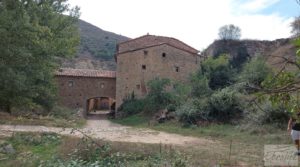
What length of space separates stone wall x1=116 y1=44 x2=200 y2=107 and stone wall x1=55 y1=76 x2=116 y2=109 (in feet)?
5.74

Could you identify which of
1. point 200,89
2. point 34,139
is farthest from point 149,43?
point 34,139

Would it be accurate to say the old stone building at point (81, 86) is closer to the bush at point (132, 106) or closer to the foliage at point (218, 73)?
the bush at point (132, 106)

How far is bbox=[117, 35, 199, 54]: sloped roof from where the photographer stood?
31.0 meters

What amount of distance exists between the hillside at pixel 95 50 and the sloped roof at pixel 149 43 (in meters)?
20.3

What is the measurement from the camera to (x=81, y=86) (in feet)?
107

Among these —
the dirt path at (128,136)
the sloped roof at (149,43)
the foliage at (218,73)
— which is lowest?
the dirt path at (128,136)

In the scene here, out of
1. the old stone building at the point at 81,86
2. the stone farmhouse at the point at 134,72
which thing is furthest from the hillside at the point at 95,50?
the stone farmhouse at the point at 134,72

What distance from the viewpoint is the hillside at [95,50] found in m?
56.6

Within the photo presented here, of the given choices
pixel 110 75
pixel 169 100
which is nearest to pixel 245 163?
pixel 169 100

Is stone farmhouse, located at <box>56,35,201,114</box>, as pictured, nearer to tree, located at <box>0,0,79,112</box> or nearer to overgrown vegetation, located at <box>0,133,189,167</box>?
tree, located at <box>0,0,79,112</box>

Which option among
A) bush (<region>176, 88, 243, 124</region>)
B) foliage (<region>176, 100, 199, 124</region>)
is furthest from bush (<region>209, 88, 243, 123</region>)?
foliage (<region>176, 100, 199, 124</region>)

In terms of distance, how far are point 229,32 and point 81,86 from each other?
53.1ft

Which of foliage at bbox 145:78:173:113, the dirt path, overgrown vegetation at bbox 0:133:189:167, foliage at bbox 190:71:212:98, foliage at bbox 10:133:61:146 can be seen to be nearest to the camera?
overgrown vegetation at bbox 0:133:189:167

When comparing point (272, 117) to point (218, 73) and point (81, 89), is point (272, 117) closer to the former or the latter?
point (218, 73)
